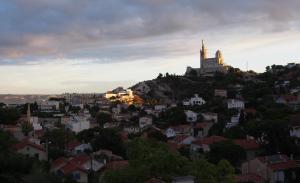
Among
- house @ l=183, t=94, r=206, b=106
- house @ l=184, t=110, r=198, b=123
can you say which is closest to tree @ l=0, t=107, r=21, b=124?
house @ l=184, t=110, r=198, b=123

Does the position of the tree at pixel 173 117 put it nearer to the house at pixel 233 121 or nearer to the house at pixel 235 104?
the house at pixel 235 104

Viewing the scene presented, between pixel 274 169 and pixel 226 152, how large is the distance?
399cm

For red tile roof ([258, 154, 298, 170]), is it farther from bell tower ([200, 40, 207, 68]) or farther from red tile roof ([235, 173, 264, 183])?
bell tower ([200, 40, 207, 68])

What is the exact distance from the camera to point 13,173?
2330cm

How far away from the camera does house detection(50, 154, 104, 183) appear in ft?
99.3

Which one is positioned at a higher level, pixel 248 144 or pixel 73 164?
pixel 248 144

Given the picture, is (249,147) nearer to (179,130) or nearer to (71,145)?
(71,145)

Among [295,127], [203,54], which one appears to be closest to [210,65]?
[203,54]

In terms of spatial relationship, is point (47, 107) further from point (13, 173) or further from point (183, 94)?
point (13, 173)

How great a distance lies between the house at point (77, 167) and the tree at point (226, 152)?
7.67m

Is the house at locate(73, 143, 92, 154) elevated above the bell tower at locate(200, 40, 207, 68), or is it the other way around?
the bell tower at locate(200, 40, 207, 68)

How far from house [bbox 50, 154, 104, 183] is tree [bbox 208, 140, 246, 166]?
767 centimetres

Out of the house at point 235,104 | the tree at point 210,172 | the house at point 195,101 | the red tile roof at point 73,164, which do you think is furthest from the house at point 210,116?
the tree at point 210,172

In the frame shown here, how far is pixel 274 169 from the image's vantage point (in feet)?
104
